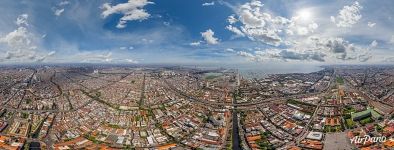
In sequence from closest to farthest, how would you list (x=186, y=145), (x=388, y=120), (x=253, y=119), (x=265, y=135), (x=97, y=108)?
(x=186, y=145)
(x=265, y=135)
(x=388, y=120)
(x=253, y=119)
(x=97, y=108)

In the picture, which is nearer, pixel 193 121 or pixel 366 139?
pixel 366 139

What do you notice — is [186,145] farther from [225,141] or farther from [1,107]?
[1,107]

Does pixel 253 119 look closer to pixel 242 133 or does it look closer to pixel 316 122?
pixel 242 133

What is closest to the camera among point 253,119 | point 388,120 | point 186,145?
point 186,145

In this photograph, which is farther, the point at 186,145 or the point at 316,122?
the point at 316,122

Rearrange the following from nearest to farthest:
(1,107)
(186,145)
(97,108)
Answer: (186,145)
(97,108)
(1,107)

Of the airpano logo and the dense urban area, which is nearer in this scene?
the airpano logo

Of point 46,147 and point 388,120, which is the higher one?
point 388,120

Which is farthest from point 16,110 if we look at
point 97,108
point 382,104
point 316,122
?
point 382,104

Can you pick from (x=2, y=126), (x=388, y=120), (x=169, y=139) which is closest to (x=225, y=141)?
(x=169, y=139)

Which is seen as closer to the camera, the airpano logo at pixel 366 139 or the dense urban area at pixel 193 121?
the airpano logo at pixel 366 139
